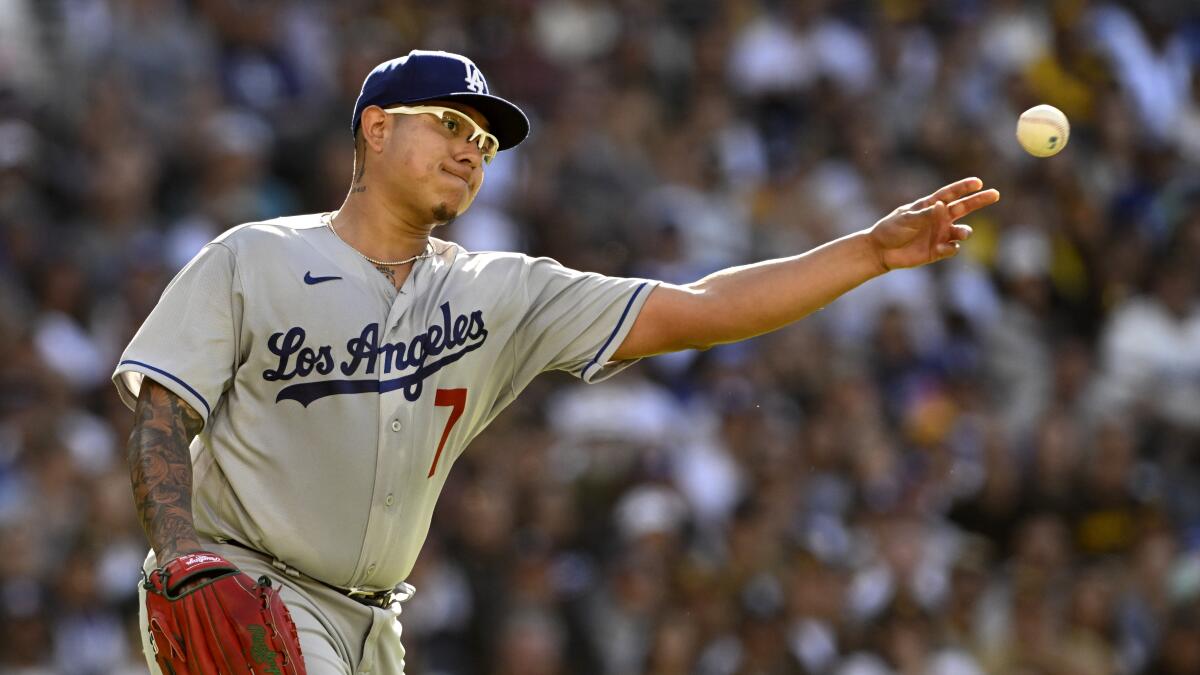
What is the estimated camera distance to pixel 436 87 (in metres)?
4.75

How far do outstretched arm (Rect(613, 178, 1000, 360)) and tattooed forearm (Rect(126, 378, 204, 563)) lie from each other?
1.25 m

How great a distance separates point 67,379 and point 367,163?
241 inches

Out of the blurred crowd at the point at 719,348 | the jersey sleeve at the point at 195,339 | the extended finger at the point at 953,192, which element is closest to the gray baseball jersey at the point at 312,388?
the jersey sleeve at the point at 195,339

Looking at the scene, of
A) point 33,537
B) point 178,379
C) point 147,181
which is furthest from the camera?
point 147,181

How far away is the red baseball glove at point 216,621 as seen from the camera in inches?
158

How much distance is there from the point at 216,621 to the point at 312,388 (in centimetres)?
73

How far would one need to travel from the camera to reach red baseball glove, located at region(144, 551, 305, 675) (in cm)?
401

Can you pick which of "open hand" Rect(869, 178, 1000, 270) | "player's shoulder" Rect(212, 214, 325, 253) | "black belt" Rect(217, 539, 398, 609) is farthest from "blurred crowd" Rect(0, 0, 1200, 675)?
"open hand" Rect(869, 178, 1000, 270)

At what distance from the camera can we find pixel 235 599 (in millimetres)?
4020

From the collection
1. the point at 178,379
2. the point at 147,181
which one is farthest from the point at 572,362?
the point at 147,181

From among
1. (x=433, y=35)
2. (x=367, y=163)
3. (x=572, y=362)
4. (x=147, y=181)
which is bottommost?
(x=572, y=362)

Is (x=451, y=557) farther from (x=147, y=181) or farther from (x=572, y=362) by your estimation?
(x=572, y=362)

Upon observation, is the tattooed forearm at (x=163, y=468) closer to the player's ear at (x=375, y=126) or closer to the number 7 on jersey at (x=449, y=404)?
the number 7 on jersey at (x=449, y=404)

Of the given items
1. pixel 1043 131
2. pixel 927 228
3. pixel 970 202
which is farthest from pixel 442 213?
pixel 1043 131
